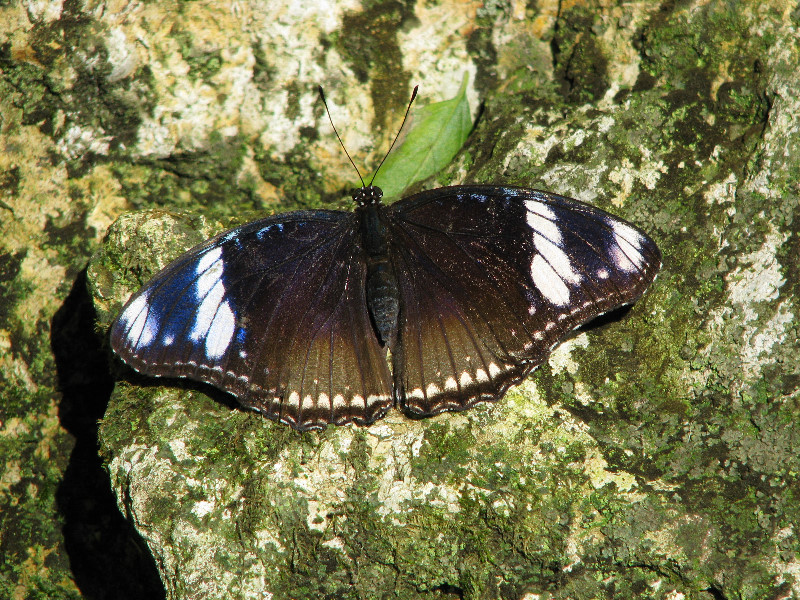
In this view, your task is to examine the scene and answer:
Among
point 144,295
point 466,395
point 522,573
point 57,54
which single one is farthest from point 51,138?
point 522,573

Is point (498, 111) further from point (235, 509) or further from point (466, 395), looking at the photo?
point (235, 509)

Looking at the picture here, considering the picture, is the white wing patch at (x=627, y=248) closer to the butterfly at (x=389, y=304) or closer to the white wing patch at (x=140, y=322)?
the butterfly at (x=389, y=304)

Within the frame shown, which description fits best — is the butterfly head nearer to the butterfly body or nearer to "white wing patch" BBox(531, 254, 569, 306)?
the butterfly body

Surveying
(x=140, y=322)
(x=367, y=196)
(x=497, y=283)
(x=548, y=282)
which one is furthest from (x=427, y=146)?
(x=140, y=322)

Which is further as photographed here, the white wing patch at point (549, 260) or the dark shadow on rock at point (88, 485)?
the dark shadow on rock at point (88, 485)

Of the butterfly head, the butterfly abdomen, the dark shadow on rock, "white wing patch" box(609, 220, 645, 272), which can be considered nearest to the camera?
"white wing patch" box(609, 220, 645, 272)

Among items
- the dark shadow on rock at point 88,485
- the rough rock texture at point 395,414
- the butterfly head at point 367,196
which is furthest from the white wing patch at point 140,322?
the butterfly head at point 367,196

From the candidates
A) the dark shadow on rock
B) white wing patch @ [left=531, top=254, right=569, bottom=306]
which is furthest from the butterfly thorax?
the dark shadow on rock
